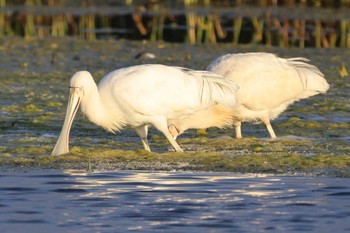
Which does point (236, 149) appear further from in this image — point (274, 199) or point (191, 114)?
point (274, 199)

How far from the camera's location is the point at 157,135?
1003 cm

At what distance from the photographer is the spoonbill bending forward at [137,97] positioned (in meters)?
8.30

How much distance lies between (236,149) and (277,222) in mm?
3016

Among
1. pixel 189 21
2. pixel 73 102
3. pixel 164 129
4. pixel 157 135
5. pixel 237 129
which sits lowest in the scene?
pixel 189 21

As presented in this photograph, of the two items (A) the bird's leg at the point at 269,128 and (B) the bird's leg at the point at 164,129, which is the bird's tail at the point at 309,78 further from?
(B) the bird's leg at the point at 164,129

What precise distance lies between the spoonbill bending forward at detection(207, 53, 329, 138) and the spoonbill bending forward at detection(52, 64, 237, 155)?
91 centimetres

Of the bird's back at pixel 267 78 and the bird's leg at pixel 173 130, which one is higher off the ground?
the bird's back at pixel 267 78

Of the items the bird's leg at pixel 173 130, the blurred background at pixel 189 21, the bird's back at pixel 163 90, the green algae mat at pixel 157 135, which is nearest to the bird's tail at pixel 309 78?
the green algae mat at pixel 157 135

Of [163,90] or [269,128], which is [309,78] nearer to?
[269,128]

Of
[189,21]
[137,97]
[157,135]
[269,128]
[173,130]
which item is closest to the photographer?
[137,97]

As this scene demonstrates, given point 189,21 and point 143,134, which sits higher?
point 143,134

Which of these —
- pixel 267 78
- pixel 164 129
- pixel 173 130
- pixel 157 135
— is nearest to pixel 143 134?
pixel 164 129

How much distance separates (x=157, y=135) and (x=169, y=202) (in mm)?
3448

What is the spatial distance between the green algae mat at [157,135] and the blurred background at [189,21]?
3033 millimetres
